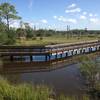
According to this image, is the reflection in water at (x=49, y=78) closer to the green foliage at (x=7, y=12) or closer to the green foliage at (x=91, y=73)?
the green foliage at (x=91, y=73)

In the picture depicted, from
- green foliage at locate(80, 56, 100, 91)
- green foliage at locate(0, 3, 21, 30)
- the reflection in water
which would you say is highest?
green foliage at locate(0, 3, 21, 30)

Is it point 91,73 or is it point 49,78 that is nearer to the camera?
point 91,73

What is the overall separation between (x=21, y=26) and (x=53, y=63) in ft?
140

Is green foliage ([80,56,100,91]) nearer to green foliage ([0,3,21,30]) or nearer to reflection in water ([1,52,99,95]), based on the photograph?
reflection in water ([1,52,99,95])

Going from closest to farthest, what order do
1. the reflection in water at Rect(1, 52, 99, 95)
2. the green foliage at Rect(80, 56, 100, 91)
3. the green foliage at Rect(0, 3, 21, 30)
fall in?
the green foliage at Rect(80, 56, 100, 91), the reflection in water at Rect(1, 52, 99, 95), the green foliage at Rect(0, 3, 21, 30)

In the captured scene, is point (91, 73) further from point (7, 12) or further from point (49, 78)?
point (7, 12)

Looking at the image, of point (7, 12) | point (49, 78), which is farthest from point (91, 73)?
point (7, 12)

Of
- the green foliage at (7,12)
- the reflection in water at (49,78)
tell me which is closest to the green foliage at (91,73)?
the reflection in water at (49,78)

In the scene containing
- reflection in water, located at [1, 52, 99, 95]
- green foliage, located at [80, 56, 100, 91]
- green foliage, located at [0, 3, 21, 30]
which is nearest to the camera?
green foliage, located at [80, 56, 100, 91]

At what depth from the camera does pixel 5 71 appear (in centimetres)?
2434

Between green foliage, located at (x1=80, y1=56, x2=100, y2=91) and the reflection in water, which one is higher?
green foliage, located at (x1=80, y1=56, x2=100, y2=91)

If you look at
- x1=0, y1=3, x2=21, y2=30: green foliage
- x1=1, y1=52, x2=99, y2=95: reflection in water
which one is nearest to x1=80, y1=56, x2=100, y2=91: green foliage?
x1=1, y1=52, x2=99, y2=95: reflection in water

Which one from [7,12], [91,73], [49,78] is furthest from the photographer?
[7,12]

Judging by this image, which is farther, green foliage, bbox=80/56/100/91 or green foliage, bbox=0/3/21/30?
green foliage, bbox=0/3/21/30
